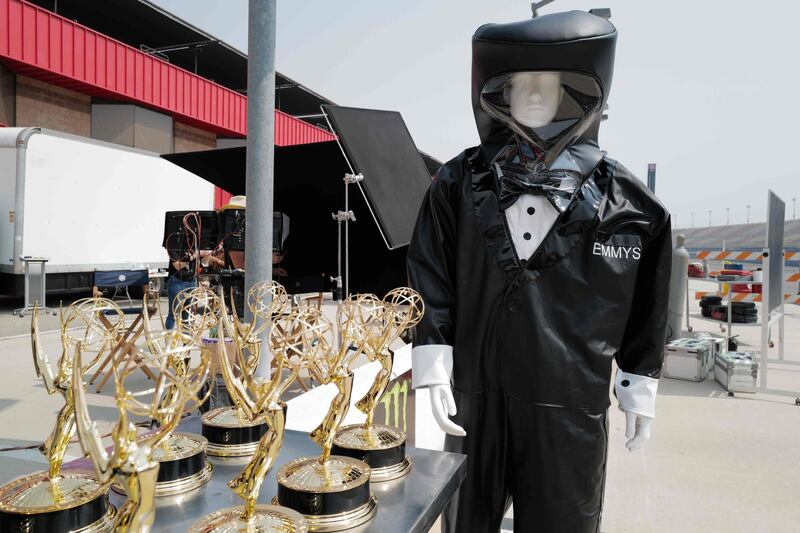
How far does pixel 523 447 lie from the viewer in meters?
1.48

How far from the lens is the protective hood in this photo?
1471mm

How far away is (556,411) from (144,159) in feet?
33.0

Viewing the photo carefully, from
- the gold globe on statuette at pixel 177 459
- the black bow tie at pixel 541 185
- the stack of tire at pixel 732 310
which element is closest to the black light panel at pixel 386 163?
the black bow tie at pixel 541 185

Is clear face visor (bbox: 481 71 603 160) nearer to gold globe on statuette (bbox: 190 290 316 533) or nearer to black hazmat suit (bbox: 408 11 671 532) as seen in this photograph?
black hazmat suit (bbox: 408 11 671 532)

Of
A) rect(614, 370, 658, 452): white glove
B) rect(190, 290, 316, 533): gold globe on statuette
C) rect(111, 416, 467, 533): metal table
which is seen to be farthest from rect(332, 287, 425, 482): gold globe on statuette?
rect(614, 370, 658, 452): white glove

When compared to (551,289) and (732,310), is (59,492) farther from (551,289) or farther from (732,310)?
(732,310)

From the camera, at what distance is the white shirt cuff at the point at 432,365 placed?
5.02 feet

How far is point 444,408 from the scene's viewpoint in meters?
1.52

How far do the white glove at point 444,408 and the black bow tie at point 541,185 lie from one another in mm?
532

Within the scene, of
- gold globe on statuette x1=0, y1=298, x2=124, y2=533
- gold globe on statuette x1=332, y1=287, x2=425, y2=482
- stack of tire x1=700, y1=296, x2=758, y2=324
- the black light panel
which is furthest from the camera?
stack of tire x1=700, y1=296, x2=758, y2=324

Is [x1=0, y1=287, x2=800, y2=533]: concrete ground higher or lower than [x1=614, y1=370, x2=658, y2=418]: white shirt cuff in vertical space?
lower

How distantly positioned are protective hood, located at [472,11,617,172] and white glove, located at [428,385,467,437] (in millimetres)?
698

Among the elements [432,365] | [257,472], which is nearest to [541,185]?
[432,365]

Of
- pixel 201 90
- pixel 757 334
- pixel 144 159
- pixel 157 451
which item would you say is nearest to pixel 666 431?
pixel 157 451
